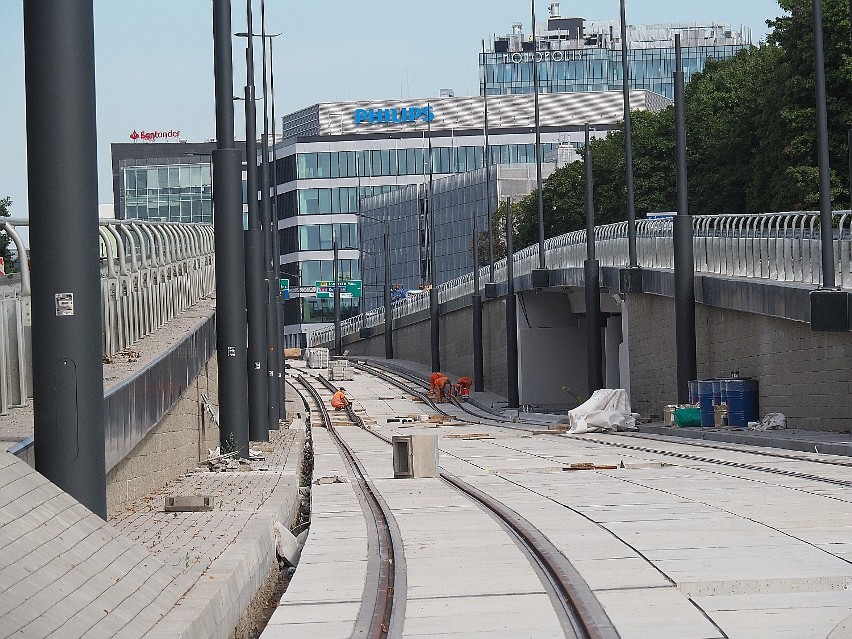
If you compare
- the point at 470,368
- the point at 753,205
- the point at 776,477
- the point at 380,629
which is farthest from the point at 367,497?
the point at 470,368

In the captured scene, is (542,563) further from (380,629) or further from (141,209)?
(141,209)

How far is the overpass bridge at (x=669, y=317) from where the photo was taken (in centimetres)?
3281

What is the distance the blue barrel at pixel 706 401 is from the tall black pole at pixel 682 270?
9.11 feet

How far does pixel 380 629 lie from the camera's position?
31.1ft

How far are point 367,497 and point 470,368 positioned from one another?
64.0 meters

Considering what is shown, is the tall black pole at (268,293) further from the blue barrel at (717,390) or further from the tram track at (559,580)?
the tram track at (559,580)

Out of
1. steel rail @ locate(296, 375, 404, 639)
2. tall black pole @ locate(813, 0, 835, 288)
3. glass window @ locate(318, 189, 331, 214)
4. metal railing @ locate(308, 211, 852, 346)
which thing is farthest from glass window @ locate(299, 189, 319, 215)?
steel rail @ locate(296, 375, 404, 639)

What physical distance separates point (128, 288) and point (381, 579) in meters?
10.0

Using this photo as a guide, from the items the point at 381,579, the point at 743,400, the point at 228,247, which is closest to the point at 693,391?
the point at 743,400

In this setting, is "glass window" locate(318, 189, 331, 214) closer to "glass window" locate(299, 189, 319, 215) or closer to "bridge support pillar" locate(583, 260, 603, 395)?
"glass window" locate(299, 189, 319, 215)

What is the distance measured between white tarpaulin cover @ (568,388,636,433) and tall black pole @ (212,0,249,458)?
19.7 meters

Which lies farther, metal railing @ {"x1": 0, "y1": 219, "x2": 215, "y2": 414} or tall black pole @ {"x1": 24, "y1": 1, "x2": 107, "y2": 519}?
metal railing @ {"x1": 0, "y1": 219, "x2": 215, "y2": 414}

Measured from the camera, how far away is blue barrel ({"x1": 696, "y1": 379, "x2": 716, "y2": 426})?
3862 centimetres

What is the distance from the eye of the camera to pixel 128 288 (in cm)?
2089
